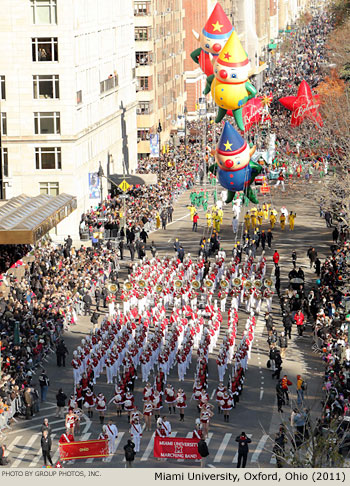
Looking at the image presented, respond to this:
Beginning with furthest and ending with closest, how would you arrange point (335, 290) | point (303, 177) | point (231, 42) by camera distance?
point (303, 177) < point (231, 42) < point (335, 290)

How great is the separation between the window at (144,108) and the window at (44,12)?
33798 millimetres

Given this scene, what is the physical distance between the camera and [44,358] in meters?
47.3

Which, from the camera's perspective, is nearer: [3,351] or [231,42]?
[3,351]

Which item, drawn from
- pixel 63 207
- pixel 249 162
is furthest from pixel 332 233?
pixel 63 207

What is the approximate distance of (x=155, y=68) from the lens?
112 meters

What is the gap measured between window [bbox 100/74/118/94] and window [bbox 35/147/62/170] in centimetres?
1276

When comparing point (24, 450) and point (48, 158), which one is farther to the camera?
point (48, 158)

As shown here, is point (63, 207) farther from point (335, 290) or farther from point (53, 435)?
point (53, 435)

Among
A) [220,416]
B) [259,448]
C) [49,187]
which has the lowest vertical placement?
[220,416]

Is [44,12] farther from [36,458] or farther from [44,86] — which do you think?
[36,458]

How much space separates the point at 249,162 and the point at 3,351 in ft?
58.8

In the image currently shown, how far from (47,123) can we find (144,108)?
1327 inches

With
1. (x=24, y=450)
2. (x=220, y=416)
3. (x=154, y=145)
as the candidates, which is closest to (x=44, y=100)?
(x=154, y=145)

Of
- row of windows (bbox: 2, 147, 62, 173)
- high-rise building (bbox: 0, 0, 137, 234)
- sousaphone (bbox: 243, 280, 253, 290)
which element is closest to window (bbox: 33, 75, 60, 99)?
high-rise building (bbox: 0, 0, 137, 234)
